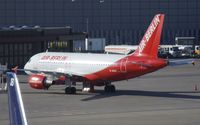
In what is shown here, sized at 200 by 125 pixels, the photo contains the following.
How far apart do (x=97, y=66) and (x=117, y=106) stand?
7.56 m

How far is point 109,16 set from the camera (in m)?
144

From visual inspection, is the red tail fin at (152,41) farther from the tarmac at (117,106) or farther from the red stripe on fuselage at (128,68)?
the tarmac at (117,106)

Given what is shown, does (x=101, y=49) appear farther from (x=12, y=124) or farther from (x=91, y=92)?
(x=12, y=124)

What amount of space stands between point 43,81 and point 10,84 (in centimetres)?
2982

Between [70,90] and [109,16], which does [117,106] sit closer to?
[70,90]

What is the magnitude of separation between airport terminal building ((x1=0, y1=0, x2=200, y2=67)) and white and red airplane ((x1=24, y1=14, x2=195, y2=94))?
9089 cm

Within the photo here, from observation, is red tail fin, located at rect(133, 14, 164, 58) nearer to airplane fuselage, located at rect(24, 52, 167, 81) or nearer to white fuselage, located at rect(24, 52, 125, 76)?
airplane fuselage, located at rect(24, 52, 167, 81)

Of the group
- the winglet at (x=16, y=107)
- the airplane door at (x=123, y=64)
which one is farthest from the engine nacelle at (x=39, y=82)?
the winglet at (x=16, y=107)

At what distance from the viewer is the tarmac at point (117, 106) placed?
31.2m

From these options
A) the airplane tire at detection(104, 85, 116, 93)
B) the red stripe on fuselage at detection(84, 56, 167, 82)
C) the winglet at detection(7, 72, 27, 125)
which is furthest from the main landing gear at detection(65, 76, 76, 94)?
the winglet at detection(7, 72, 27, 125)

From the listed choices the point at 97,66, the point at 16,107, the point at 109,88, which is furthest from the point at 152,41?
the point at 16,107

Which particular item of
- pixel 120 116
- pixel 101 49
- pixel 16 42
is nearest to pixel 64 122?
pixel 120 116

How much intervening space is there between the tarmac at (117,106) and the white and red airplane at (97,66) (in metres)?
1.14

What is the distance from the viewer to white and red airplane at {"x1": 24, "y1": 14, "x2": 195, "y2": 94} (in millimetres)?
42250
